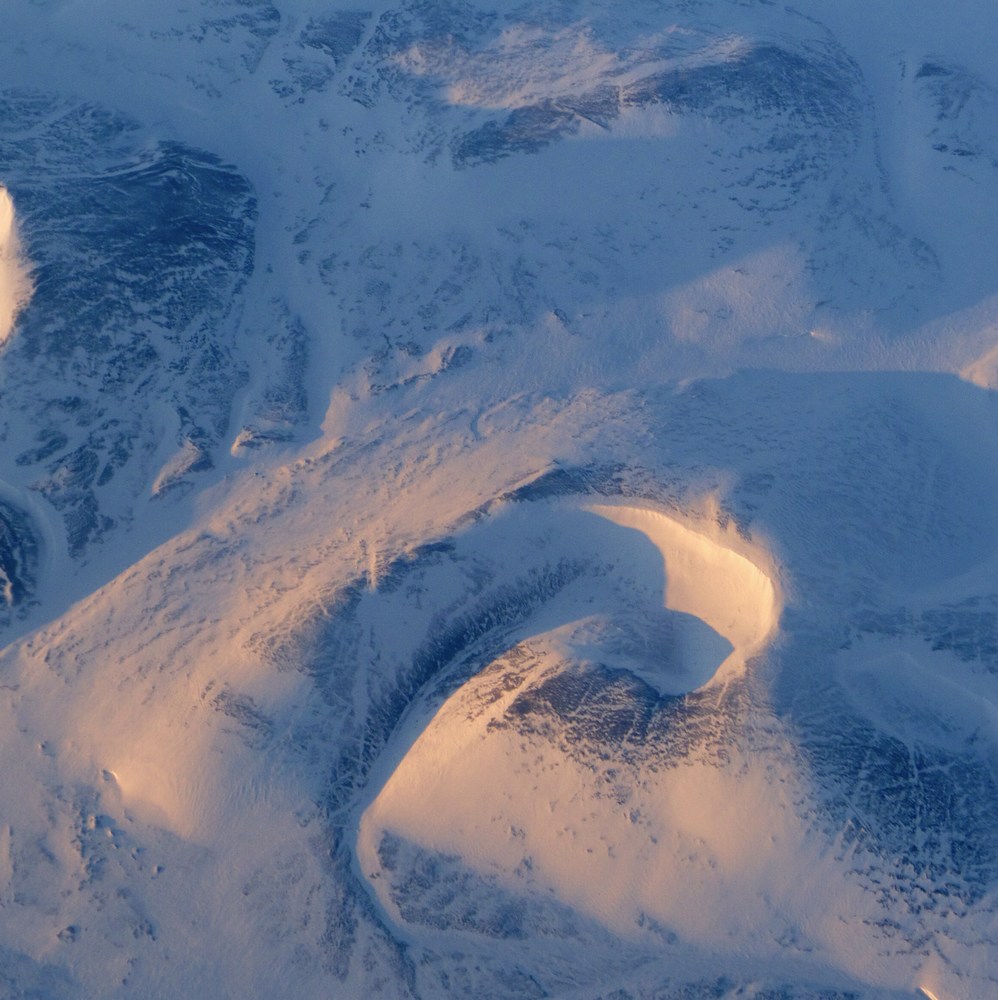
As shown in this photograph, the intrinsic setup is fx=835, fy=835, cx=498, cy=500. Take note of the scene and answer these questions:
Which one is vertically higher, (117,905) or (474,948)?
(474,948)

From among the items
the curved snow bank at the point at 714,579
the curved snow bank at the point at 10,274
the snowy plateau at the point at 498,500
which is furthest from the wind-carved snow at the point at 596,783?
the curved snow bank at the point at 10,274

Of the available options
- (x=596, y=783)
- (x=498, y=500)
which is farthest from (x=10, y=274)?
(x=596, y=783)

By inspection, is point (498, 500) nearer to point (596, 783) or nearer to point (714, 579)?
point (714, 579)

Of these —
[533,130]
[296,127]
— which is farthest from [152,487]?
[533,130]

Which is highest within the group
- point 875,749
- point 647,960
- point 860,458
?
point 860,458

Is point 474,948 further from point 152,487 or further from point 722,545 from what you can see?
point 152,487

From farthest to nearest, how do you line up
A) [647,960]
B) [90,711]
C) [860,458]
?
[860,458] < [90,711] < [647,960]
